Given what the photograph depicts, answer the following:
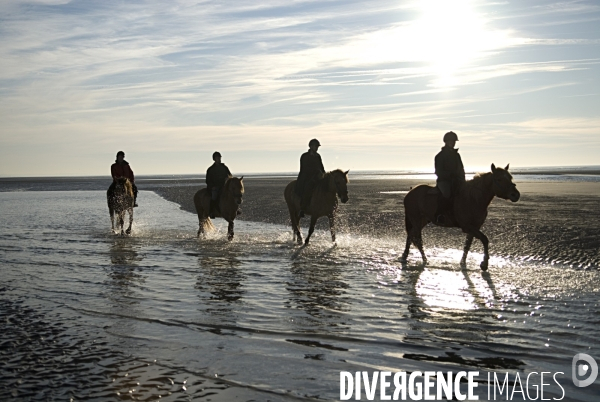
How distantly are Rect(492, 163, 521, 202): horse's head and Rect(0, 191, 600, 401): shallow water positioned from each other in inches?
52.3

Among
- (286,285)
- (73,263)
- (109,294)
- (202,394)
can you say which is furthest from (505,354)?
(73,263)

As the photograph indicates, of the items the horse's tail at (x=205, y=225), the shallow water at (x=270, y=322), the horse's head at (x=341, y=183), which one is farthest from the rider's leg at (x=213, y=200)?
the shallow water at (x=270, y=322)

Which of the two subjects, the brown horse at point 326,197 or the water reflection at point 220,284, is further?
the brown horse at point 326,197

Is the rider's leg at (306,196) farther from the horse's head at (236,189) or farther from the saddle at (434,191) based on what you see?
the saddle at (434,191)

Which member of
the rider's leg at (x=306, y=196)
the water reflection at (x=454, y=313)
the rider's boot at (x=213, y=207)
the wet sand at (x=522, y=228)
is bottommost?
the water reflection at (x=454, y=313)

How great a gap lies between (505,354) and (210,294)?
173 inches

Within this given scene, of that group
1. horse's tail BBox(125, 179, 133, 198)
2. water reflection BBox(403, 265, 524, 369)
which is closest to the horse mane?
water reflection BBox(403, 265, 524, 369)

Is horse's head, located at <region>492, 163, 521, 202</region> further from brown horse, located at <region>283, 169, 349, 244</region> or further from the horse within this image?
the horse

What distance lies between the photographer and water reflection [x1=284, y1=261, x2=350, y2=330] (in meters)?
7.34

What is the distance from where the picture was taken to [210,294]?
8.84 metres

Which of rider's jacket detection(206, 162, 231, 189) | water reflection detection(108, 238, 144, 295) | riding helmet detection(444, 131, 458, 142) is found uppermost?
riding helmet detection(444, 131, 458, 142)

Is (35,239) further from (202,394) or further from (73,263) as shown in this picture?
(202,394)

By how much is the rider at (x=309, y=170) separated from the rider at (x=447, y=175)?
13.3 feet

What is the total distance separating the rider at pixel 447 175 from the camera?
11.9 m
